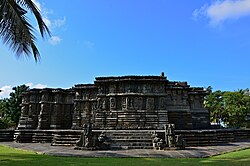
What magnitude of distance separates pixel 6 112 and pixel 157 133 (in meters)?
37.0

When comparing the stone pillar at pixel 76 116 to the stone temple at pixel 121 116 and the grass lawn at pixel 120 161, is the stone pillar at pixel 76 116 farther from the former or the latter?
the grass lawn at pixel 120 161

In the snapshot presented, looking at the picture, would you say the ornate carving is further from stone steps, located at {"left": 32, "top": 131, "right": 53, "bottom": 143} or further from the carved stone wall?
the carved stone wall

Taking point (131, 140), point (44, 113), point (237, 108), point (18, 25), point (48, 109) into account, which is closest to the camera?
point (18, 25)

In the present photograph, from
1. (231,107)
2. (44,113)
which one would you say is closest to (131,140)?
(44,113)

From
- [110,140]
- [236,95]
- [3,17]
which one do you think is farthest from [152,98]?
[236,95]

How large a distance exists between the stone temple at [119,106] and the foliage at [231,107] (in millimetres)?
17126

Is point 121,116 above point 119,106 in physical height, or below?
below

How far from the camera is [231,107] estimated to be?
136 feet

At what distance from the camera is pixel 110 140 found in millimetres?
13711

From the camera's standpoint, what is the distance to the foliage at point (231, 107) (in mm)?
40438

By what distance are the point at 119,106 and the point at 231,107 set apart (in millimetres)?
29466

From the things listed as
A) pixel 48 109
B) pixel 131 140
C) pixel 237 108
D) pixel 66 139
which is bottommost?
pixel 66 139

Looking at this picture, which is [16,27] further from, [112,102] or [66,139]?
[112,102]

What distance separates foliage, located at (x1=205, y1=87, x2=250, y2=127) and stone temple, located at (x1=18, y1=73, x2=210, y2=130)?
1713 cm
